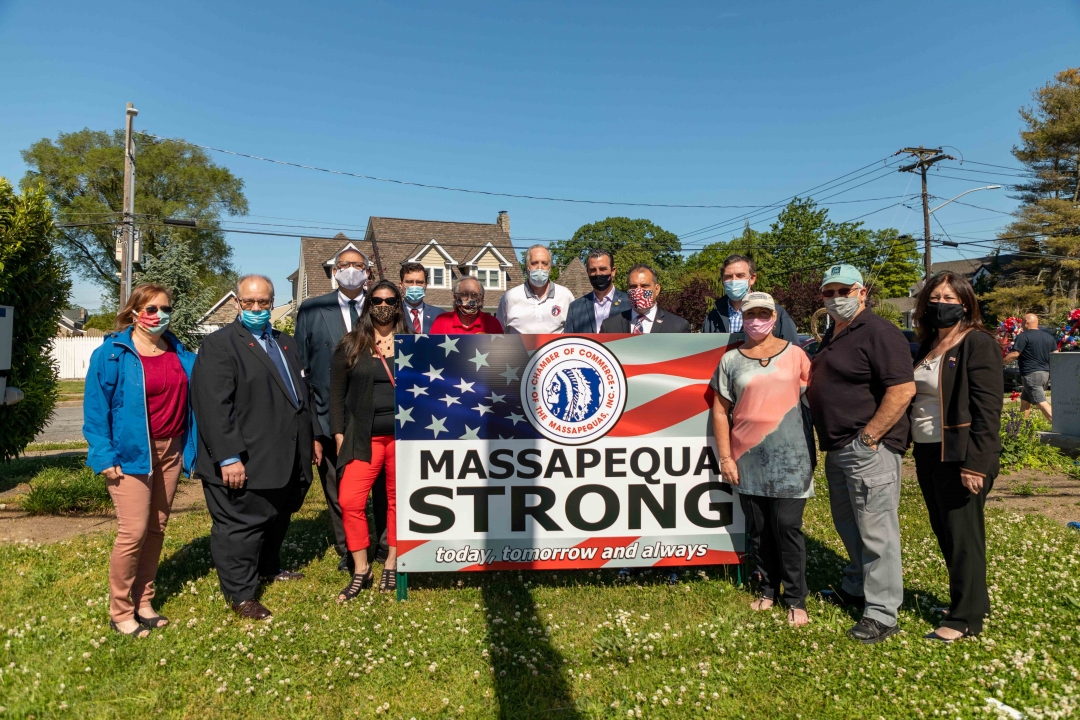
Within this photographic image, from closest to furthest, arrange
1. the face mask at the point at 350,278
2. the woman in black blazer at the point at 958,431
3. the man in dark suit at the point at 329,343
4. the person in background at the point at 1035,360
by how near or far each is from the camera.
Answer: the woman in black blazer at the point at 958,431
the man in dark suit at the point at 329,343
the face mask at the point at 350,278
the person in background at the point at 1035,360

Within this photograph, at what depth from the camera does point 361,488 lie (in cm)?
488

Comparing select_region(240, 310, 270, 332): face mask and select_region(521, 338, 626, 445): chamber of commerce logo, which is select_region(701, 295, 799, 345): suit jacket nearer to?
select_region(521, 338, 626, 445): chamber of commerce logo

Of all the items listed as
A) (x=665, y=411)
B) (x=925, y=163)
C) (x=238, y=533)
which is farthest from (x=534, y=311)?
(x=925, y=163)

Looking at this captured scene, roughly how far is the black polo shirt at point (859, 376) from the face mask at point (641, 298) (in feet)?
5.52

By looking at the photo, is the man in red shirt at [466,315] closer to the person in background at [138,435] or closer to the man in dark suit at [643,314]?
the man in dark suit at [643,314]

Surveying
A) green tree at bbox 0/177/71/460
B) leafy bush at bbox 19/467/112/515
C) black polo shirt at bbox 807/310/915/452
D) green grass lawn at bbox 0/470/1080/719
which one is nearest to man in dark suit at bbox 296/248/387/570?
green grass lawn at bbox 0/470/1080/719

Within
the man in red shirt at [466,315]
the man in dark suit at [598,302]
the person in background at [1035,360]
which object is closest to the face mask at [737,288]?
the man in dark suit at [598,302]

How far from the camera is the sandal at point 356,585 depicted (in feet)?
16.0

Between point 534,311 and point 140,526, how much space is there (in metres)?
3.48

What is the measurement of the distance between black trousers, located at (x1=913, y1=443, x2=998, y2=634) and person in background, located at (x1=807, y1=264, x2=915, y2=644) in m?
0.29

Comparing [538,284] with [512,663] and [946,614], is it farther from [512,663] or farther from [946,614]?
[946,614]

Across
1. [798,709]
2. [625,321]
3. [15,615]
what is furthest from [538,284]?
[15,615]

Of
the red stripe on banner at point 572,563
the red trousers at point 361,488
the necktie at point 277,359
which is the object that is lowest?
the red stripe on banner at point 572,563

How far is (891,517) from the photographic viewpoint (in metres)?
4.11
